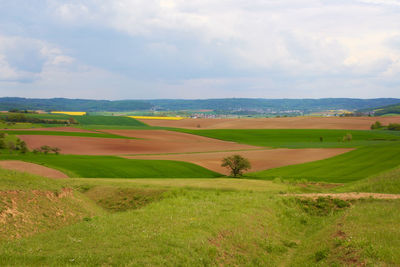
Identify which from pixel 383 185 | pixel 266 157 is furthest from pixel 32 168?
pixel 383 185

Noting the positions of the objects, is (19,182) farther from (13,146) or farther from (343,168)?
(13,146)

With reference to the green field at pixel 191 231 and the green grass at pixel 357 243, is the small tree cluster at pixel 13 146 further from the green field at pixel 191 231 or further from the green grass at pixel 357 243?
the green grass at pixel 357 243

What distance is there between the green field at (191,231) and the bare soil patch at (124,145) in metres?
49.9

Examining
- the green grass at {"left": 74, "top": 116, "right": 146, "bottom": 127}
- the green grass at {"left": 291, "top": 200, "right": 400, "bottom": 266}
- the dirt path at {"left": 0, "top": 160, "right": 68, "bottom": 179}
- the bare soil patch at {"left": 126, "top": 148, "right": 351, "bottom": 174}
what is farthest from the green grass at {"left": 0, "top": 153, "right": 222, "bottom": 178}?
the green grass at {"left": 74, "top": 116, "right": 146, "bottom": 127}

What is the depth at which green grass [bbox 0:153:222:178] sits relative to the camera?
48.8 m

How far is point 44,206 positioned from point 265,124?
129755mm

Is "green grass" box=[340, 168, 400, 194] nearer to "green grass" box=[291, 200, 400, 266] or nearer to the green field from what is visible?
the green field

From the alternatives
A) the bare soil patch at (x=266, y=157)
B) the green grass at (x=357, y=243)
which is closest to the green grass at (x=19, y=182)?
the green grass at (x=357, y=243)

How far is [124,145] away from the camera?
82188mm

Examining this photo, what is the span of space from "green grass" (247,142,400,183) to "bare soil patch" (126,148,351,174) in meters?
3.27

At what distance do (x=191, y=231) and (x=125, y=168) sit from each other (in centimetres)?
3849

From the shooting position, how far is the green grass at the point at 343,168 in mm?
47688

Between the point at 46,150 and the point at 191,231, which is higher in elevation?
the point at 191,231

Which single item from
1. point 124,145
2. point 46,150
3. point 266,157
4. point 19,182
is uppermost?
point 19,182
